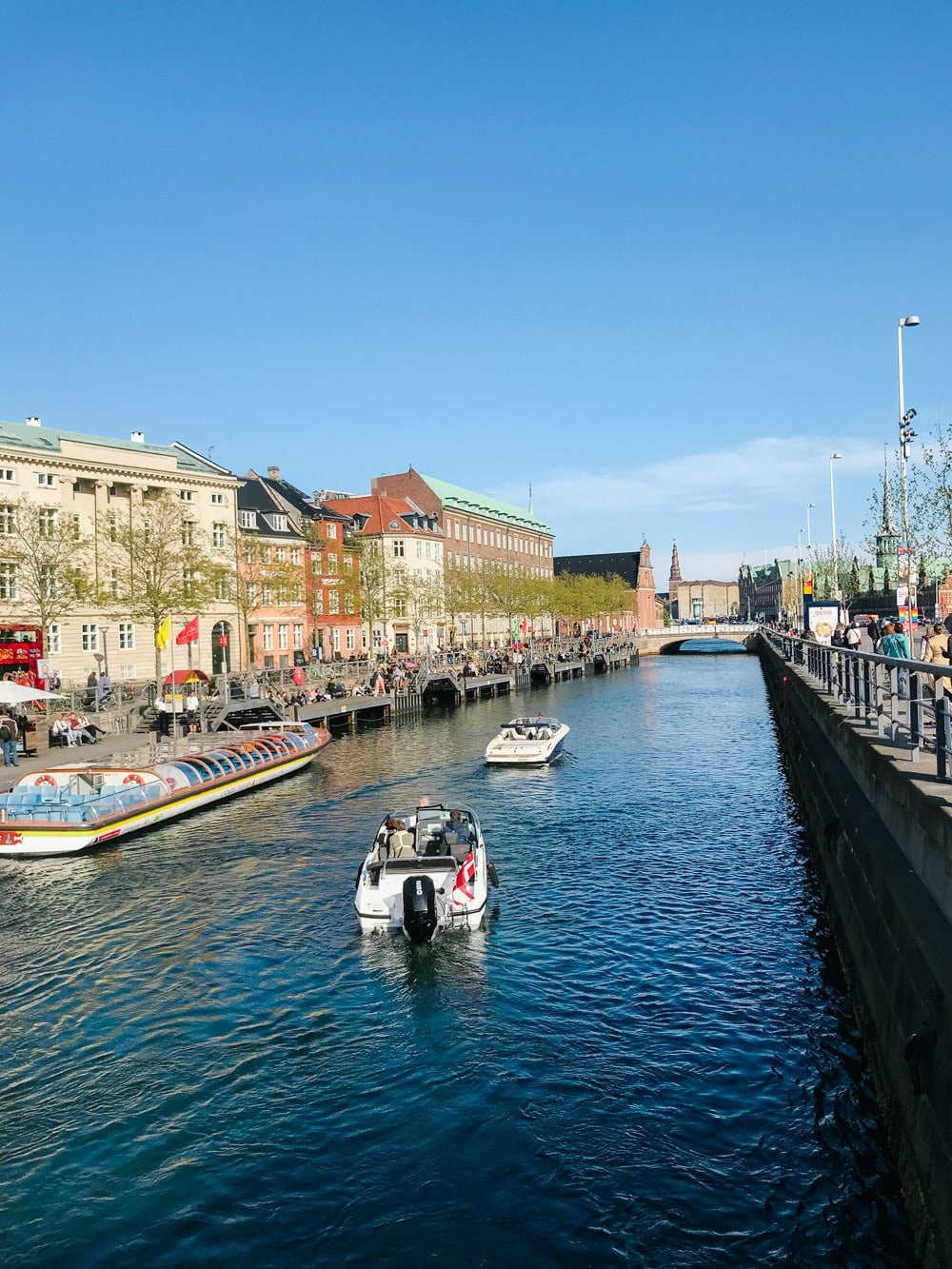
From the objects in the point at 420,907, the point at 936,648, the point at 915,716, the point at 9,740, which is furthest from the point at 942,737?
the point at 9,740

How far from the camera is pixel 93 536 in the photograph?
6494cm

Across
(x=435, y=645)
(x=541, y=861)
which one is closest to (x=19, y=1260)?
(x=541, y=861)

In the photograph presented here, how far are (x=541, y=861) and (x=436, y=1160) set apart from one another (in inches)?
592

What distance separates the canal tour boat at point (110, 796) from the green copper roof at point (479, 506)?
3428 inches

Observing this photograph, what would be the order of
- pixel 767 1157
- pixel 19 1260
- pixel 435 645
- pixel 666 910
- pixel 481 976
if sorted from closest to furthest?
pixel 19 1260 → pixel 767 1157 → pixel 481 976 → pixel 666 910 → pixel 435 645

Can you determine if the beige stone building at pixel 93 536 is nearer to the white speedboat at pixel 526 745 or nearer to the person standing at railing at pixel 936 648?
the white speedboat at pixel 526 745

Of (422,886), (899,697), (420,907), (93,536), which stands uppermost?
(93,536)

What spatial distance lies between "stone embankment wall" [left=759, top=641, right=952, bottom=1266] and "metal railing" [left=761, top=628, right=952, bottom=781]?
14.6 inches

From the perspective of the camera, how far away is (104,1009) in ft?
57.6

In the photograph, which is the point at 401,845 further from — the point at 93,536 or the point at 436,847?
the point at 93,536

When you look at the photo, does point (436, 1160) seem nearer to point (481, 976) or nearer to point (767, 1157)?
point (767, 1157)

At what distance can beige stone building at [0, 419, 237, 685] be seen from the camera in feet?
189

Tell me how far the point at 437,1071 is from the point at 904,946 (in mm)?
6802

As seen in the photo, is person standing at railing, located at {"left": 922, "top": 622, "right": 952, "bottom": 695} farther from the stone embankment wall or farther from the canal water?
the canal water
